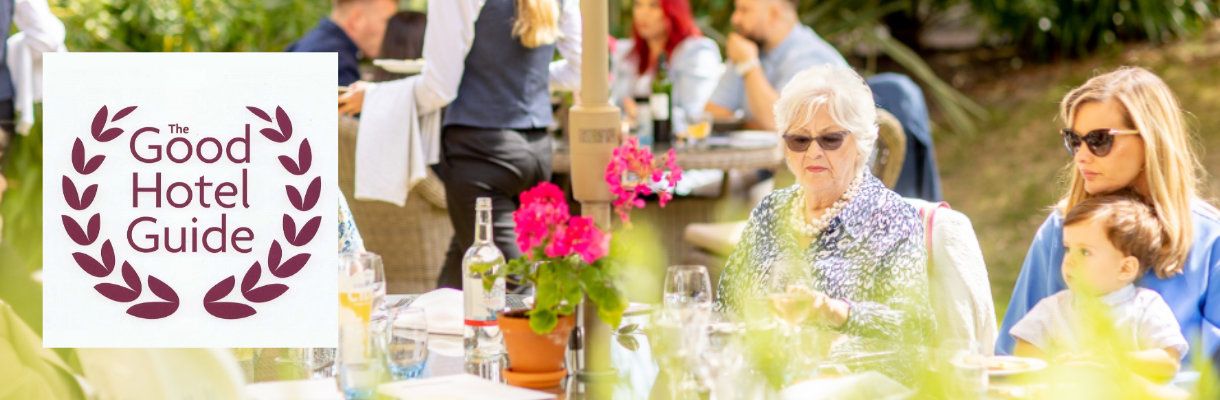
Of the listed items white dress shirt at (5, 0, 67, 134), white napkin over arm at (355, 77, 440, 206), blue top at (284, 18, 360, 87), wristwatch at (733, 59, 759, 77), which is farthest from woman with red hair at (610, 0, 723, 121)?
white dress shirt at (5, 0, 67, 134)

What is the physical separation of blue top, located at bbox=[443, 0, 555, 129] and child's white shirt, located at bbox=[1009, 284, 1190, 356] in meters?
1.66

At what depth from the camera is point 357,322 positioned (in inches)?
78.0

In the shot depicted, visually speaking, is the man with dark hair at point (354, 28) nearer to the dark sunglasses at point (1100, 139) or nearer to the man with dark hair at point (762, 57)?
the man with dark hair at point (762, 57)

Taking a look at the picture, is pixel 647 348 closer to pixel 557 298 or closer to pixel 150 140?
pixel 557 298

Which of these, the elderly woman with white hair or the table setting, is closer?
the table setting

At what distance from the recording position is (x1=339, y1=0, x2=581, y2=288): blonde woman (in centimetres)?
365

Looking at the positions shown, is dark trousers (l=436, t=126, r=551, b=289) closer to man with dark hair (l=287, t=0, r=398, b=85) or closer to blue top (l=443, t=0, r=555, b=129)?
blue top (l=443, t=0, r=555, b=129)

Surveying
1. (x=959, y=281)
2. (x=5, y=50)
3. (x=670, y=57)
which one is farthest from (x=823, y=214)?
(x=670, y=57)

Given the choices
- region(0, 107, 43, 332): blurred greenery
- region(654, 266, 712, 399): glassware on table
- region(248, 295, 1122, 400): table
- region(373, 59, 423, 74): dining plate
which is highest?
region(373, 59, 423, 74): dining plate

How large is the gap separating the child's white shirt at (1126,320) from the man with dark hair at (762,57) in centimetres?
312

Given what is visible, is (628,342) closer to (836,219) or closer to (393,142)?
(836,219)

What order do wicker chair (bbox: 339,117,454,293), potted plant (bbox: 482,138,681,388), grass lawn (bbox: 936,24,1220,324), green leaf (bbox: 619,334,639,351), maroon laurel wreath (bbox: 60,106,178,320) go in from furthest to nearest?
grass lawn (bbox: 936,24,1220,324) → wicker chair (bbox: 339,117,454,293) → green leaf (bbox: 619,334,639,351) → potted plant (bbox: 482,138,681,388) → maroon laurel wreath (bbox: 60,106,178,320)

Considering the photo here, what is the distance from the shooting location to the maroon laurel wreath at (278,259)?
5.72 feet

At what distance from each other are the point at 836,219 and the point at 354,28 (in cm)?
324
